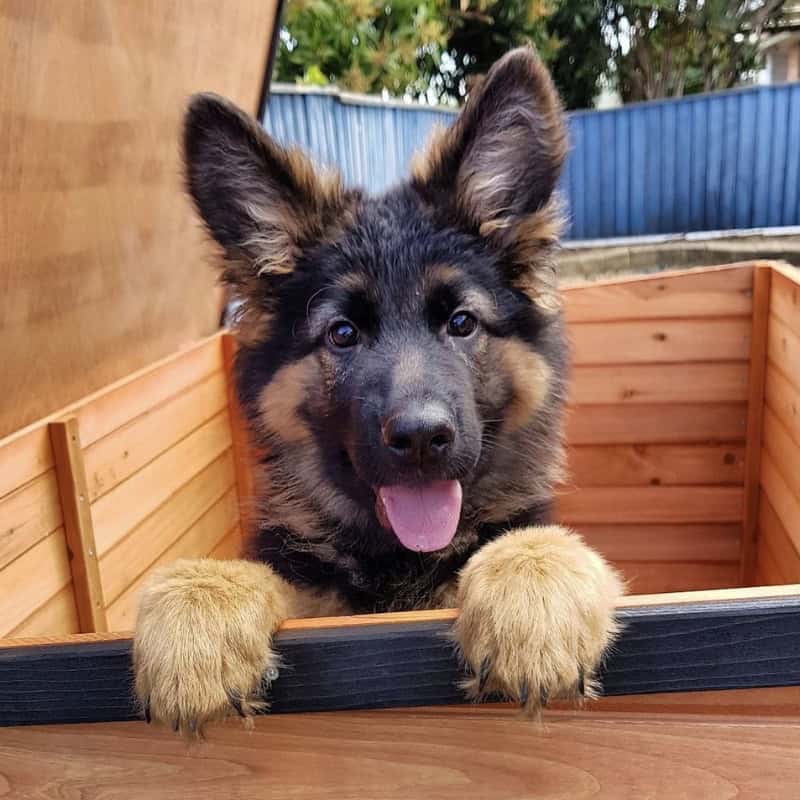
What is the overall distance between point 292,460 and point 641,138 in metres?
9.60

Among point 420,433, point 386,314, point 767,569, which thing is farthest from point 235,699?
point 767,569

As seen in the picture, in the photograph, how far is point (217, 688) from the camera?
Answer: 127 centimetres

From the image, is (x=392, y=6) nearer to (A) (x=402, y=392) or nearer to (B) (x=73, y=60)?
(B) (x=73, y=60)

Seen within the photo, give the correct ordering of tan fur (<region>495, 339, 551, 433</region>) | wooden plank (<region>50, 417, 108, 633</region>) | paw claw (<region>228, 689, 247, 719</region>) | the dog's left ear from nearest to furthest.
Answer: paw claw (<region>228, 689, 247, 719</region>) < the dog's left ear < tan fur (<region>495, 339, 551, 433</region>) < wooden plank (<region>50, 417, 108, 633</region>)

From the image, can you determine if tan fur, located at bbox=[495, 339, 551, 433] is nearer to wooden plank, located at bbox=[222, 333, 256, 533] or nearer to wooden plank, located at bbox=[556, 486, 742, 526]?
wooden plank, located at bbox=[556, 486, 742, 526]

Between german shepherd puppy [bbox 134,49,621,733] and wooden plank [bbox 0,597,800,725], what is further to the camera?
german shepherd puppy [bbox 134,49,621,733]

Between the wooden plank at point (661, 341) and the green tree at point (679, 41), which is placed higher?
the green tree at point (679, 41)

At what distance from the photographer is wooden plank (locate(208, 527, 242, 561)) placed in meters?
3.53

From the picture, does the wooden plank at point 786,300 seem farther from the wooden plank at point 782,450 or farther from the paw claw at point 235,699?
the paw claw at point 235,699

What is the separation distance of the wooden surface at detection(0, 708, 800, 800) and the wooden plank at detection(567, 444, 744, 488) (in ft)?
7.78

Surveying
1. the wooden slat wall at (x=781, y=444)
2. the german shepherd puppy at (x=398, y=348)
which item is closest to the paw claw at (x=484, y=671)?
the german shepherd puppy at (x=398, y=348)

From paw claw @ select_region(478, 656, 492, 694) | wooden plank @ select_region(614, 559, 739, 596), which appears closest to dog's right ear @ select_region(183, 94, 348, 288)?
paw claw @ select_region(478, 656, 492, 694)

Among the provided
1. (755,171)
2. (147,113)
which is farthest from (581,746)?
(755,171)

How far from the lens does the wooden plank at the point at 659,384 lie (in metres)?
3.51
